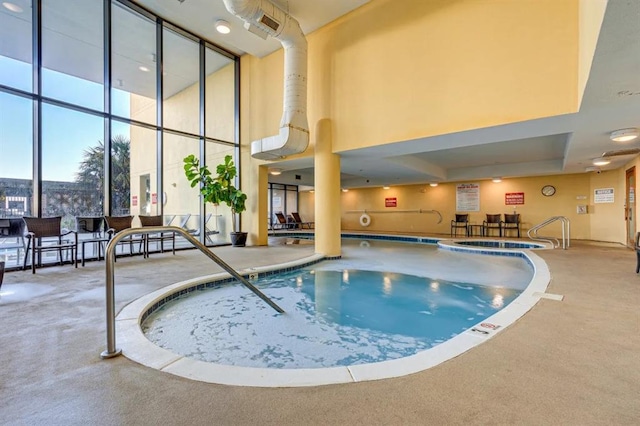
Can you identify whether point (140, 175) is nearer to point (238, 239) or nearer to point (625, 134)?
point (238, 239)

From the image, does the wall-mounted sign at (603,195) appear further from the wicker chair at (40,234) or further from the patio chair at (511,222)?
the wicker chair at (40,234)

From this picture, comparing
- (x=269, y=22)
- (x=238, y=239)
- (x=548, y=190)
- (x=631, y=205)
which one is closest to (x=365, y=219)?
(x=548, y=190)

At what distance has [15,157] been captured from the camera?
4.85 m

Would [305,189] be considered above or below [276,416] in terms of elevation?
above

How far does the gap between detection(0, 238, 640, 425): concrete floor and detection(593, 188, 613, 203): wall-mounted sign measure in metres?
8.95

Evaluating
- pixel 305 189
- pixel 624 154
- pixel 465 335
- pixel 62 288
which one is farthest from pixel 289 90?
pixel 305 189

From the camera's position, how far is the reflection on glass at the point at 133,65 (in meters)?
6.16

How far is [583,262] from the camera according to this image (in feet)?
16.9

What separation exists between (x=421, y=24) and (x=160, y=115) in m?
5.81

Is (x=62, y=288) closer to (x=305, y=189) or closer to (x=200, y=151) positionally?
(x=200, y=151)

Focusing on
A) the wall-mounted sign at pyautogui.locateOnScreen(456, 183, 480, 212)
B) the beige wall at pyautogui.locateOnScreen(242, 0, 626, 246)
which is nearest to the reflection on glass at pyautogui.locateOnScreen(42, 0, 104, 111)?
the beige wall at pyautogui.locateOnScreen(242, 0, 626, 246)

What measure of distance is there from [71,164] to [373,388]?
670 cm

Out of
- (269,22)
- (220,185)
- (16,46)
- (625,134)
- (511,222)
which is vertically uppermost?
(269,22)

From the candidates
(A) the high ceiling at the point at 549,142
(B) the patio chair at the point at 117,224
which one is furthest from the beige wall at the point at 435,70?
(B) the patio chair at the point at 117,224
